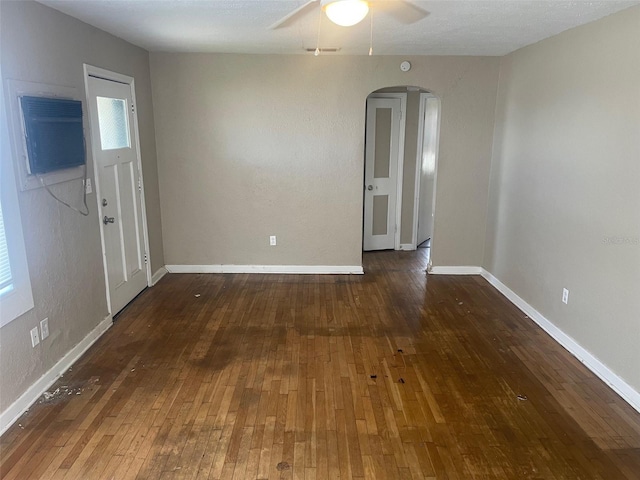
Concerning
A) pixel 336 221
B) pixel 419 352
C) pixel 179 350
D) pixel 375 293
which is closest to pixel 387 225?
pixel 336 221

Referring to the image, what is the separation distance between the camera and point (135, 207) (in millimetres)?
4480

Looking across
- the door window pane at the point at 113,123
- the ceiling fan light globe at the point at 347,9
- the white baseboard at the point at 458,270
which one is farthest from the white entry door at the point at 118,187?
the white baseboard at the point at 458,270

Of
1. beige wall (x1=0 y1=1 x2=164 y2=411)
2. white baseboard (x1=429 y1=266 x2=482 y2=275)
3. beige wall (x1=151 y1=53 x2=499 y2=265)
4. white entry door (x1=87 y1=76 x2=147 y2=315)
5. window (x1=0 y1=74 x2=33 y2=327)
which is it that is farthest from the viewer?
white baseboard (x1=429 y1=266 x2=482 y2=275)

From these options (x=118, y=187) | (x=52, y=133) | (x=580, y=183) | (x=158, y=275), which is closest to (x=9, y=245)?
(x=52, y=133)

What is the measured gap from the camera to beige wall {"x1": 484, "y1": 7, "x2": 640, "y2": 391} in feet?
9.35

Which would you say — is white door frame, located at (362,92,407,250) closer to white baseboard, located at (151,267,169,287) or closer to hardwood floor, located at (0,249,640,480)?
hardwood floor, located at (0,249,640,480)

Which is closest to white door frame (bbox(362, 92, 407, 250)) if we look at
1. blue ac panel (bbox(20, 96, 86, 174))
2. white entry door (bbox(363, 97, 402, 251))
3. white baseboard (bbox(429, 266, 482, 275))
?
white entry door (bbox(363, 97, 402, 251))

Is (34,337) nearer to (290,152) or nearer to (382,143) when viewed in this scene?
(290,152)

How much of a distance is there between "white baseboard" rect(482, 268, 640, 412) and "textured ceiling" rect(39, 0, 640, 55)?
7.68 ft

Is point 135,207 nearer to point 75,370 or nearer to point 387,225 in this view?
point 75,370

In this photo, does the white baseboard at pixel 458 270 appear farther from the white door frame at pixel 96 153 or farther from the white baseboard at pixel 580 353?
the white door frame at pixel 96 153

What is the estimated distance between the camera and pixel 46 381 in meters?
2.89

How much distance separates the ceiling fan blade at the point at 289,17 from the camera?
2846 millimetres

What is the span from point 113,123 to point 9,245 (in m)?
1.82
